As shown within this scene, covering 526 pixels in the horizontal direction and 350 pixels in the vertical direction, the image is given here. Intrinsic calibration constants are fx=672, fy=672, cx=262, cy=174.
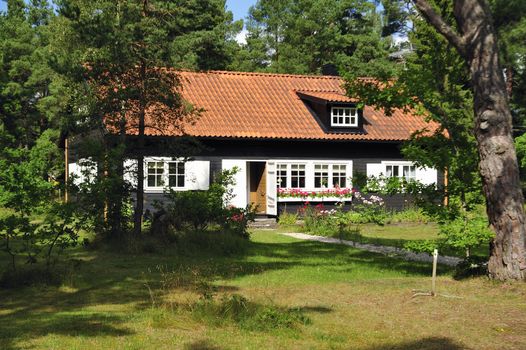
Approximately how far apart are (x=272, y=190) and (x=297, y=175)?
56.1 inches

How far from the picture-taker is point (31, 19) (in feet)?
166

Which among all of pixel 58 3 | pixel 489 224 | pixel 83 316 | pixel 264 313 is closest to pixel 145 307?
pixel 83 316

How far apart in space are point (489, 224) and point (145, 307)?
17.1ft

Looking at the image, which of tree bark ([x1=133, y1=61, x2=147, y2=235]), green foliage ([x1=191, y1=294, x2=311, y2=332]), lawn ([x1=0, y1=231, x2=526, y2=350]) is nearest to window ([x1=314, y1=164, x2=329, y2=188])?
tree bark ([x1=133, y1=61, x2=147, y2=235])

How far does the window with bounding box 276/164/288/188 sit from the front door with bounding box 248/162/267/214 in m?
0.50

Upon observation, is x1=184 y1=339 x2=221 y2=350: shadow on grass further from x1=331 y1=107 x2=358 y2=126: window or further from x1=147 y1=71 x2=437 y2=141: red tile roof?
x1=331 y1=107 x2=358 y2=126: window

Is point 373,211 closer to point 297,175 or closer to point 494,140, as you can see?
point 297,175

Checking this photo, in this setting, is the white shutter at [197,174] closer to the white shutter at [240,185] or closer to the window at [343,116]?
the white shutter at [240,185]

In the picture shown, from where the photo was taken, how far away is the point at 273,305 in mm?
8203

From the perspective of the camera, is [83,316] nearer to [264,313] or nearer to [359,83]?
[264,313]

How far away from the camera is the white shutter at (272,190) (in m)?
24.4

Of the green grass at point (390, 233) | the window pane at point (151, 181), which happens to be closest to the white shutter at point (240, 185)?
the green grass at point (390, 233)

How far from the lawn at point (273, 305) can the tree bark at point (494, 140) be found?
50 cm

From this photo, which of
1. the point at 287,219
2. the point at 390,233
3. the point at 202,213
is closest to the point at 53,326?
the point at 202,213
